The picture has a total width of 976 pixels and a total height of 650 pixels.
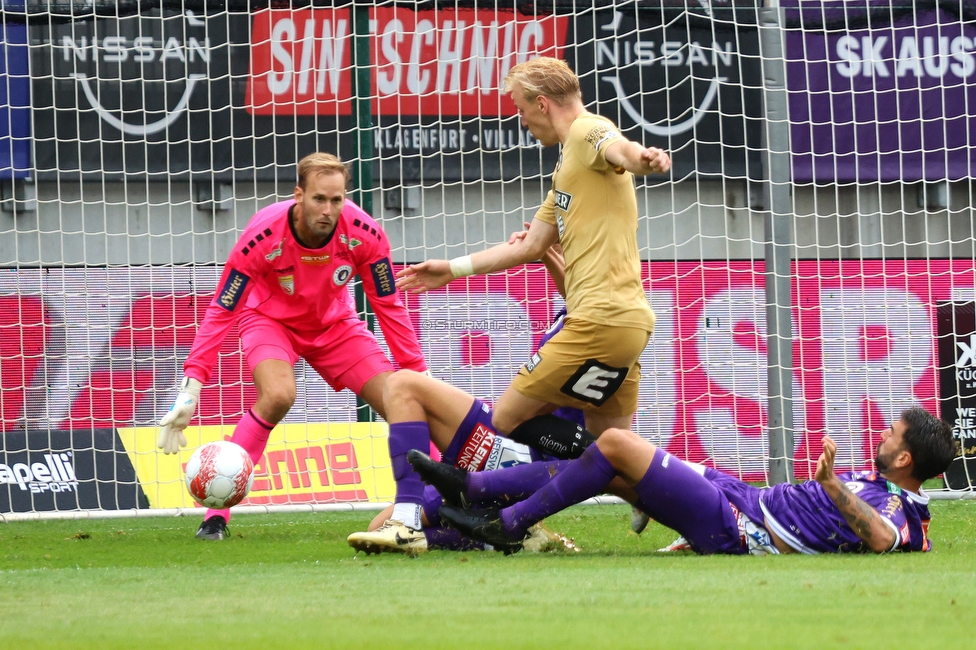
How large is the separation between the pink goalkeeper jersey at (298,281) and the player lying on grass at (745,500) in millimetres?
1463

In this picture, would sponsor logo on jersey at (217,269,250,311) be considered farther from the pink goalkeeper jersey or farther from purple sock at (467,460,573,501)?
purple sock at (467,460,573,501)

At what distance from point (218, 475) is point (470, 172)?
4439 mm

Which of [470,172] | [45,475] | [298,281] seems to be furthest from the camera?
[470,172]

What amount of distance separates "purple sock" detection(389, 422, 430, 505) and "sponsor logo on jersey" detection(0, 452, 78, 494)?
3866 millimetres

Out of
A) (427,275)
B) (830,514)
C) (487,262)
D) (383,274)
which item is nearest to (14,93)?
(383,274)

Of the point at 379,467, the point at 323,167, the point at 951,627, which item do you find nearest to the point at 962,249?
the point at 379,467

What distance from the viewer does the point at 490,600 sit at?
3223 millimetres

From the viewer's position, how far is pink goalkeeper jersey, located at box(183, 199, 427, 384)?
5.69 metres

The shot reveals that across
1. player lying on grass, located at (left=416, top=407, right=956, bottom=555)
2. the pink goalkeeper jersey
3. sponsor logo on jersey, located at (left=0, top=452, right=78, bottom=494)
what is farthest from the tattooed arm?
sponsor logo on jersey, located at (left=0, top=452, right=78, bottom=494)

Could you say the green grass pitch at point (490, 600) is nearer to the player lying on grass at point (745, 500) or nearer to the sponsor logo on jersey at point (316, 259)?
the player lying on grass at point (745, 500)

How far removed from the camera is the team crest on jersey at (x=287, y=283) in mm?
5828

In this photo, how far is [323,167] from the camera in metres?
5.41

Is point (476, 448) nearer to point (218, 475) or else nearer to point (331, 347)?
point (218, 475)

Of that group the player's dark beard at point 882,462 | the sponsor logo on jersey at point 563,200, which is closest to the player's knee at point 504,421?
the sponsor logo on jersey at point 563,200
